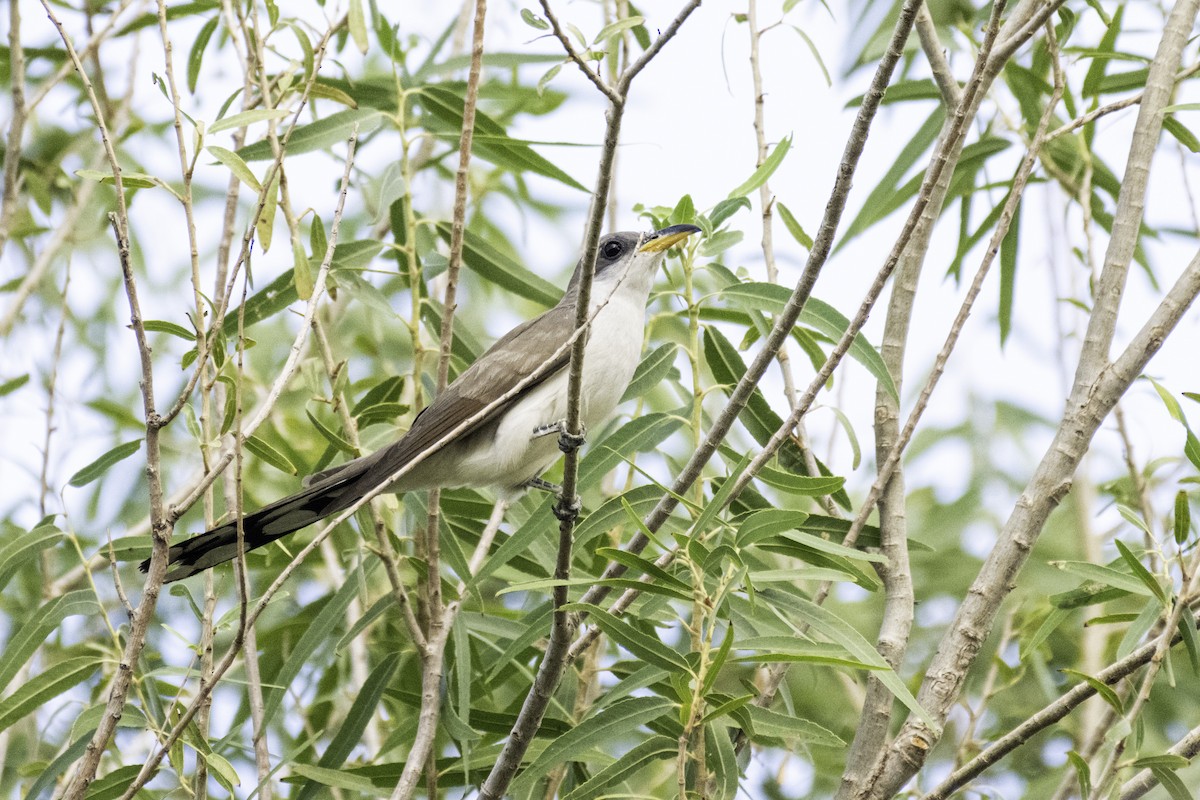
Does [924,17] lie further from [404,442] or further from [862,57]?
A: [404,442]

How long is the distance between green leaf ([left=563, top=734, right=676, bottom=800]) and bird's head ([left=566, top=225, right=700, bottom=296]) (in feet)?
4.05

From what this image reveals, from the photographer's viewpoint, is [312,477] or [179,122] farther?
[312,477]

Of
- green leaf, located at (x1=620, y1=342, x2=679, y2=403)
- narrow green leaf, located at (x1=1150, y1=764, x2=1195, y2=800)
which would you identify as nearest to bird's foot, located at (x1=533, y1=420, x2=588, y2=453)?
green leaf, located at (x1=620, y1=342, x2=679, y2=403)

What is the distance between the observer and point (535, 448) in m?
4.04

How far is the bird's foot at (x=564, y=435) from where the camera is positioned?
2.84 meters

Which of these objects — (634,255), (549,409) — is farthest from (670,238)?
Result: (549,409)

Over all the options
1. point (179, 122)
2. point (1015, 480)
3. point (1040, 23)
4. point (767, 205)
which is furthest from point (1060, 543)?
point (179, 122)

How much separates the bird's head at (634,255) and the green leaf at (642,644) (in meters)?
1.03

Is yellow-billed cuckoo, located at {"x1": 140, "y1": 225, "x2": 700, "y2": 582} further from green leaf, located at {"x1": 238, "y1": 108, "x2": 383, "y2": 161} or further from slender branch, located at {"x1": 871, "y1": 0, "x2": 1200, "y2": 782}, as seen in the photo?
slender branch, located at {"x1": 871, "y1": 0, "x2": 1200, "y2": 782}

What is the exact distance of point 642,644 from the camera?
2.76 metres

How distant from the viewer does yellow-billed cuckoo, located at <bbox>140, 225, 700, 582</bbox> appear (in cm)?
372

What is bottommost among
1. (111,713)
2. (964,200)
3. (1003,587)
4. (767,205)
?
(111,713)

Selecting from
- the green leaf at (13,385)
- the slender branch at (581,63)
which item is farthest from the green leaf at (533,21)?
the green leaf at (13,385)

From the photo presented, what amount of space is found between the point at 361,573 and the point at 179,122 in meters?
1.46
